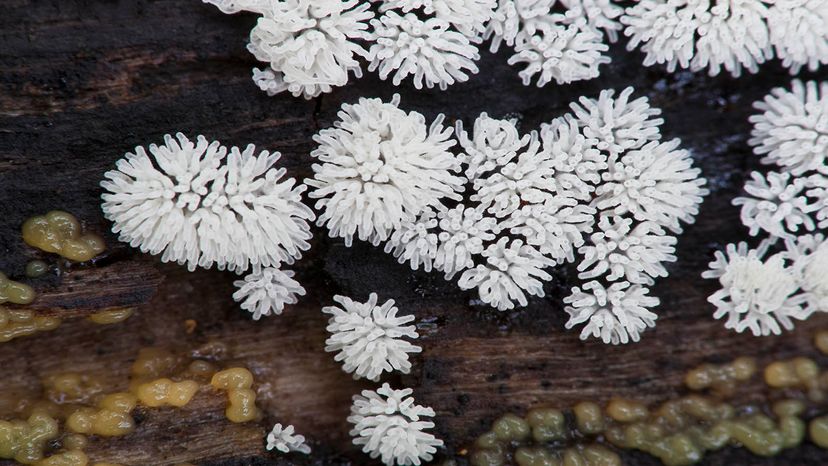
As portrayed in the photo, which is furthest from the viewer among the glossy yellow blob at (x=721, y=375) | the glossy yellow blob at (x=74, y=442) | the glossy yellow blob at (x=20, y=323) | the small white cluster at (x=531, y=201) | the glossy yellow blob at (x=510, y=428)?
the glossy yellow blob at (x=721, y=375)

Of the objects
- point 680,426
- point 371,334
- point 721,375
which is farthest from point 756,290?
Result: point 371,334

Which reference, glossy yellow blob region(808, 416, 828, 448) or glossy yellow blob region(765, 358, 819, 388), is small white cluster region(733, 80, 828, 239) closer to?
A: glossy yellow blob region(765, 358, 819, 388)

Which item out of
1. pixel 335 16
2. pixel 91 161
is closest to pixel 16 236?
pixel 91 161

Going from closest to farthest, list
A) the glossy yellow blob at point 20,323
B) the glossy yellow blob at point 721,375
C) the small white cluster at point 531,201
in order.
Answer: the small white cluster at point 531,201
the glossy yellow blob at point 20,323
the glossy yellow blob at point 721,375

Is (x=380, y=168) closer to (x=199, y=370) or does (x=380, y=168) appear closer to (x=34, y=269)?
(x=199, y=370)

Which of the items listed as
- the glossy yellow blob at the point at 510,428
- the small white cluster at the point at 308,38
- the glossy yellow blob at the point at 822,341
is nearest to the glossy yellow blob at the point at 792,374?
the glossy yellow blob at the point at 822,341

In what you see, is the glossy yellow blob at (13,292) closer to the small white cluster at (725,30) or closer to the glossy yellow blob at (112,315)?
the glossy yellow blob at (112,315)
